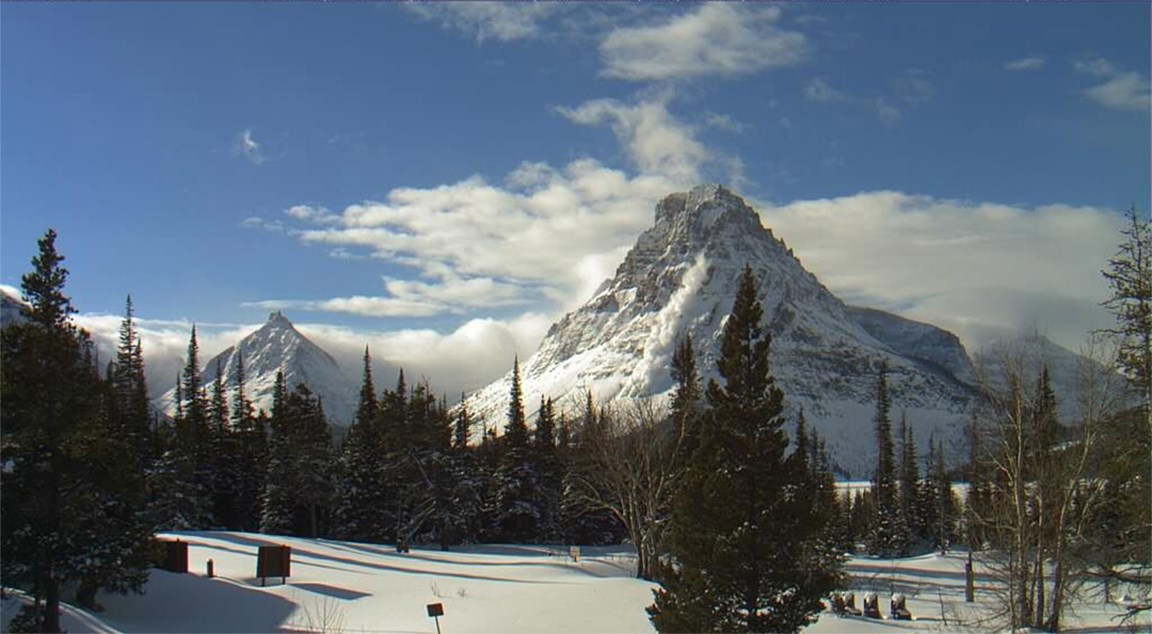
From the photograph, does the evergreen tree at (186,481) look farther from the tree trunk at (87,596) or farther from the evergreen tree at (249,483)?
the tree trunk at (87,596)

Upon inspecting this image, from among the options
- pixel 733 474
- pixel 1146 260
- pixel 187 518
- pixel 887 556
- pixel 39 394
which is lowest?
pixel 887 556

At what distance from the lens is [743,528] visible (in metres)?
20.4

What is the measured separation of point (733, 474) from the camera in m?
20.9

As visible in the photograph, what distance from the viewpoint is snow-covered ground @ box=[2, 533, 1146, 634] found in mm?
25031

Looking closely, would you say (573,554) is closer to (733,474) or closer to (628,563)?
(628,563)

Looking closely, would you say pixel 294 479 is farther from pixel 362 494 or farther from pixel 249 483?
pixel 249 483

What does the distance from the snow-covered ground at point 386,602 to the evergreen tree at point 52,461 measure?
51.0 inches

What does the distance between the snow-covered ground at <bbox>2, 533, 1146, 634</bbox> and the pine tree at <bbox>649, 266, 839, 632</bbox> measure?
575 cm

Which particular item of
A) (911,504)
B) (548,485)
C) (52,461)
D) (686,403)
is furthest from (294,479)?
(911,504)

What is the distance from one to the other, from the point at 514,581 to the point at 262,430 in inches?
1602

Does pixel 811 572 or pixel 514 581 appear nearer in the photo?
pixel 811 572

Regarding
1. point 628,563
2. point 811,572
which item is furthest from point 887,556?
point 811,572

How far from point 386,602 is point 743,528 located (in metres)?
13.9

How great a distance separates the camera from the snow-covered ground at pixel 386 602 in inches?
985
